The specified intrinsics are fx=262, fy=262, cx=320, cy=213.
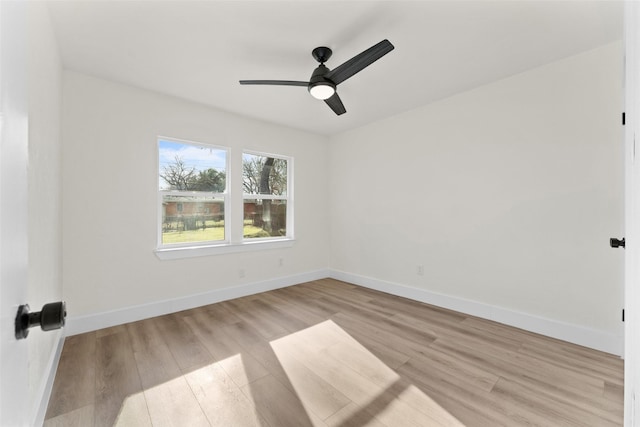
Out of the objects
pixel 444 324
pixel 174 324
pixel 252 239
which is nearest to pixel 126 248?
pixel 174 324

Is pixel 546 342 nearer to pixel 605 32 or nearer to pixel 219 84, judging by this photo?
pixel 605 32

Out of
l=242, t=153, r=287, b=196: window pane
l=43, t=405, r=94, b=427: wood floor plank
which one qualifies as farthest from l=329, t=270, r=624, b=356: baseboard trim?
l=43, t=405, r=94, b=427: wood floor plank

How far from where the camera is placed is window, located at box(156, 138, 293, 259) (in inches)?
128

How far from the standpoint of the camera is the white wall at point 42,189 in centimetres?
145

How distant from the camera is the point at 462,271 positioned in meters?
3.18

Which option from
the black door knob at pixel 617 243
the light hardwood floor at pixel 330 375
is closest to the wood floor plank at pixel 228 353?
the light hardwood floor at pixel 330 375

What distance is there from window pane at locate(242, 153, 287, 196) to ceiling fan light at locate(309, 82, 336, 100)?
1.96 meters

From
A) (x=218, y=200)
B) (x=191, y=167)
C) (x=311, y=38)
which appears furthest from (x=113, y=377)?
(x=311, y=38)

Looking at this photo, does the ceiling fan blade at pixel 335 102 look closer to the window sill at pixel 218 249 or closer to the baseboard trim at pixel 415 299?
the window sill at pixel 218 249

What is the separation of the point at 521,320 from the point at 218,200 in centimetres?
385

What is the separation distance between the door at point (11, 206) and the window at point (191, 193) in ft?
9.61

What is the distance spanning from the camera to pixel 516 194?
9.11ft

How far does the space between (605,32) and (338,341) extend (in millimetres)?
3419

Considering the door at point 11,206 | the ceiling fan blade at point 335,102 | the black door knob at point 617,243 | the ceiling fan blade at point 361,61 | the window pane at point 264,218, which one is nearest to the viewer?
the door at point 11,206
